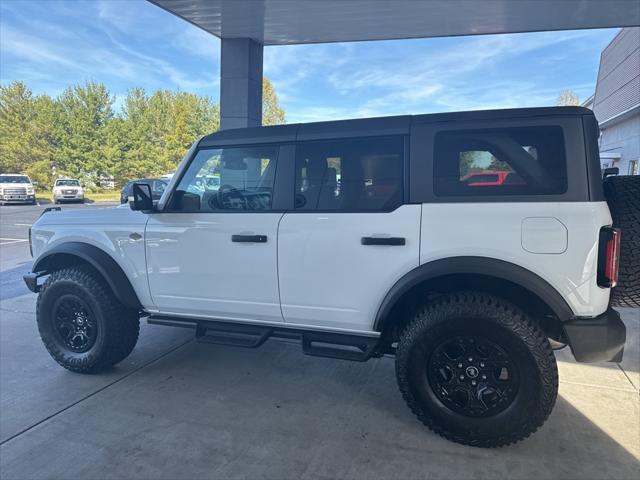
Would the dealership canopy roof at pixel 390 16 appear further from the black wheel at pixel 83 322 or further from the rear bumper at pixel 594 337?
the rear bumper at pixel 594 337

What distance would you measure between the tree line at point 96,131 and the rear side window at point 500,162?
3156 centimetres

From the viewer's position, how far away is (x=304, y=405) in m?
3.25

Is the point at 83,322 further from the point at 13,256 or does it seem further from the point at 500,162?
the point at 13,256

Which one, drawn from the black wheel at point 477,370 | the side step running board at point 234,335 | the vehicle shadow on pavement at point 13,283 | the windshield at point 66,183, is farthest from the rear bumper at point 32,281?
the windshield at point 66,183

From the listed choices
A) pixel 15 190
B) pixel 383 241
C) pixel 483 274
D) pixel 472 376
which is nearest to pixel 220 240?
pixel 383 241

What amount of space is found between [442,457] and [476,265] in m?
1.18

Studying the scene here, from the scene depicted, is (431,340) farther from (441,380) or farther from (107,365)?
(107,365)

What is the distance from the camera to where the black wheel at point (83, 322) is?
3.66 meters

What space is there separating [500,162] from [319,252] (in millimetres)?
1294

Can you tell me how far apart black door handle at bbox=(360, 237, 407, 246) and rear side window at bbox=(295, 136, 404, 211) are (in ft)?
0.66

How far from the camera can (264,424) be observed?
2996mm

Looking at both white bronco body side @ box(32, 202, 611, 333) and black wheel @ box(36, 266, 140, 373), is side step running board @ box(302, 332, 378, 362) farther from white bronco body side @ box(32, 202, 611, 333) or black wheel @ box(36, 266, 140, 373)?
black wheel @ box(36, 266, 140, 373)

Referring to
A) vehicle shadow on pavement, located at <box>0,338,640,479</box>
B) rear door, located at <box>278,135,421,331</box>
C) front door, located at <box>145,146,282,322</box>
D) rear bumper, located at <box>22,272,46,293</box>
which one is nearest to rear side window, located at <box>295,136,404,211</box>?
rear door, located at <box>278,135,421,331</box>

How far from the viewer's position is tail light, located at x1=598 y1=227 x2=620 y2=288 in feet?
7.94
